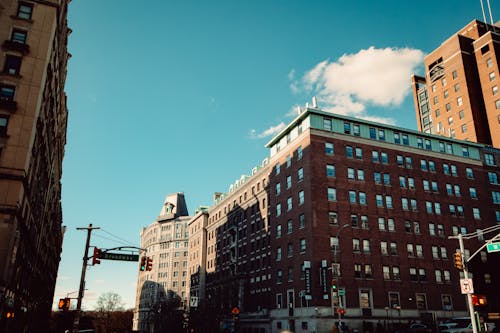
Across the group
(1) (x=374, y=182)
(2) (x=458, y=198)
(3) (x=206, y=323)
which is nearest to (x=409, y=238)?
(1) (x=374, y=182)

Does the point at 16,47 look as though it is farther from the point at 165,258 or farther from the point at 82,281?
the point at 165,258

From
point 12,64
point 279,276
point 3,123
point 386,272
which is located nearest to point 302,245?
point 279,276

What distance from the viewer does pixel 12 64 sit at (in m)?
36.0

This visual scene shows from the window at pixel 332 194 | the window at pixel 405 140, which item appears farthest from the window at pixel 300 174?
the window at pixel 405 140

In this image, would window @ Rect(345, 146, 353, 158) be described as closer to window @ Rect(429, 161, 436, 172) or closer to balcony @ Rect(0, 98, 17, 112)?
window @ Rect(429, 161, 436, 172)

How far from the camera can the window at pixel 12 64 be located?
117 ft

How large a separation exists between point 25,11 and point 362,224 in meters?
47.0

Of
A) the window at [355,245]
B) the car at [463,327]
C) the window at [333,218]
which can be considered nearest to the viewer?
the car at [463,327]

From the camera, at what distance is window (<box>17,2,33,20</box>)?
37.8 m

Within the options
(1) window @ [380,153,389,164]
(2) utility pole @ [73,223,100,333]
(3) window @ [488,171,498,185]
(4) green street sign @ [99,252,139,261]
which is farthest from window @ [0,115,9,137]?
(3) window @ [488,171,498,185]

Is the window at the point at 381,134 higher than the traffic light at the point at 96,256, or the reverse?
the window at the point at 381,134

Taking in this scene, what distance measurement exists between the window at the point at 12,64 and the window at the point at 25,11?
14.4 ft

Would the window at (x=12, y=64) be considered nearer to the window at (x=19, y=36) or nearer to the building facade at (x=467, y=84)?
the window at (x=19, y=36)

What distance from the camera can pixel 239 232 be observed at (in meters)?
80.8
